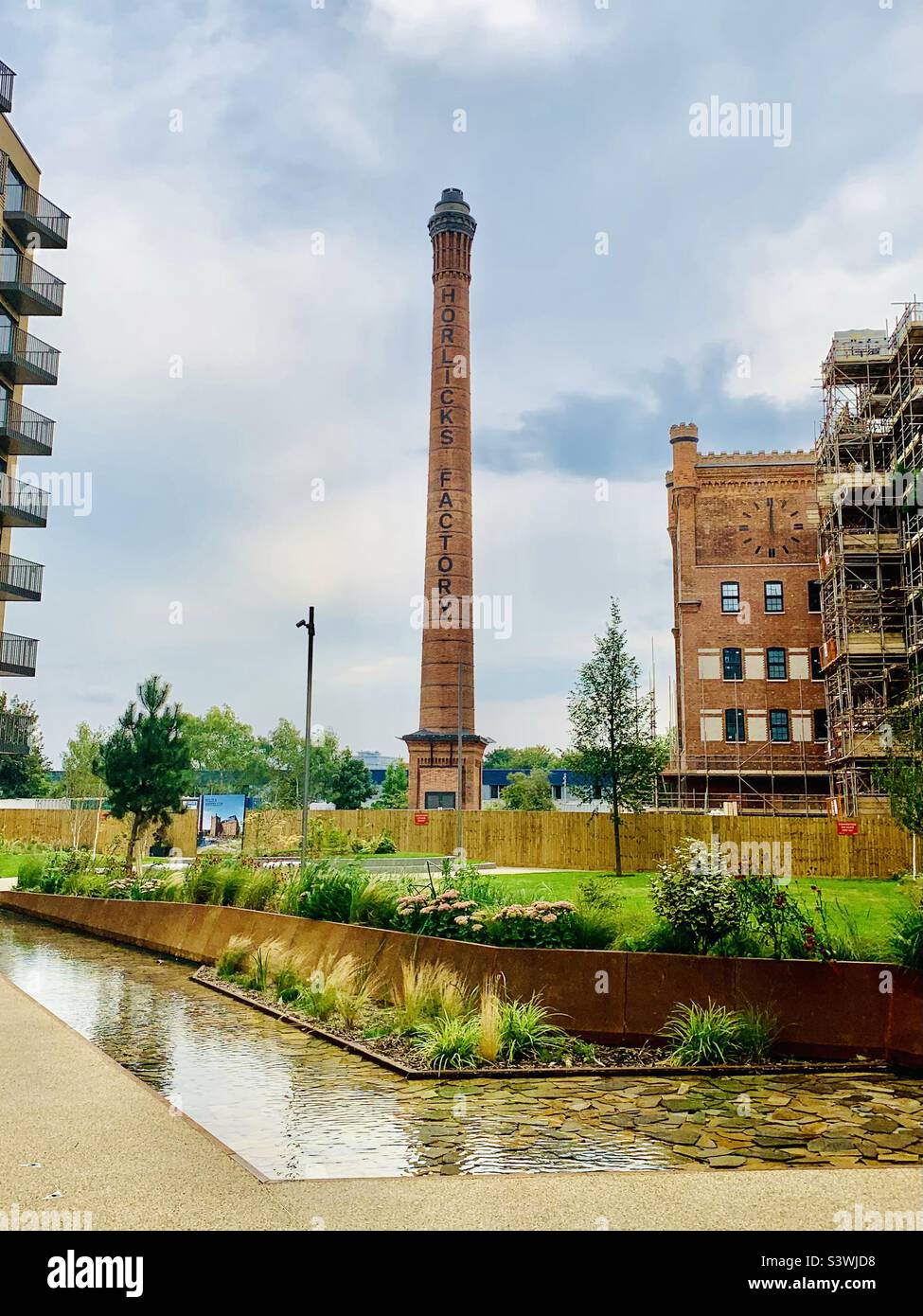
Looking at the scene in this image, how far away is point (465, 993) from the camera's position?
12.0 metres

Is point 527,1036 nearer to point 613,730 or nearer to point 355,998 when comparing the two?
point 355,998

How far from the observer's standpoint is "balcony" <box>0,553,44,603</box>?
35156mm

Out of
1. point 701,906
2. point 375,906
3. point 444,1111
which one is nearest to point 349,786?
point 375,906

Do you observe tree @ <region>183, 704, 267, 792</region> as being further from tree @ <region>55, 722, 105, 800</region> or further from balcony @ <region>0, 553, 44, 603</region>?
balcony @ <region>0, 553, 44, 603</region>

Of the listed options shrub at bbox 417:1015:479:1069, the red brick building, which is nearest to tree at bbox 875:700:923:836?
A: shrub at bbox 417:1015:479:1069

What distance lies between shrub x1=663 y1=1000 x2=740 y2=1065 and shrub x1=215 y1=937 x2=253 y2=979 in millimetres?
7827

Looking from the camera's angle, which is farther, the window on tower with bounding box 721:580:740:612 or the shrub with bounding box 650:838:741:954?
the window on tower with bounding box 721:580:740:612

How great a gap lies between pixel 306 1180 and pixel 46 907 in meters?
22.3

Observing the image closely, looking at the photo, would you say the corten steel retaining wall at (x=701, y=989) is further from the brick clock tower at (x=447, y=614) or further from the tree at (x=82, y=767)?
the brick clock tower at (x=447, y=614)

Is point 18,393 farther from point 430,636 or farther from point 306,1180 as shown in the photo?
point 306,1180

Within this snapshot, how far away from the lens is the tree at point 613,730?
1382 inches

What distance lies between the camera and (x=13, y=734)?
35.7m

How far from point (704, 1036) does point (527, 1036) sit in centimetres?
178

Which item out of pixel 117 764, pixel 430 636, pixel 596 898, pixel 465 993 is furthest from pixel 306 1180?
pixel 430 636
